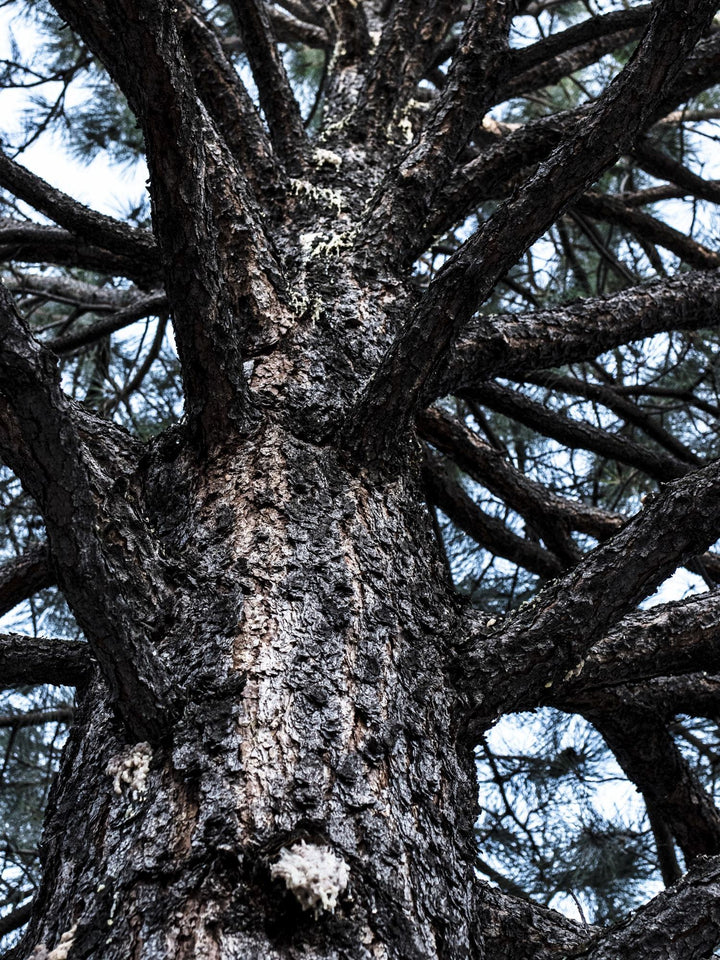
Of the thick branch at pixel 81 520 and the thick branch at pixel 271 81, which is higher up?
the thick branch at pixel 271 81

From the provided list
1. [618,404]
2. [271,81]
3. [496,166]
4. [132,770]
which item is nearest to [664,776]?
[618,404]

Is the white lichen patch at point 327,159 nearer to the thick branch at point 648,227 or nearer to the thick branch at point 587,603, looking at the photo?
the thick branch at point 648,227

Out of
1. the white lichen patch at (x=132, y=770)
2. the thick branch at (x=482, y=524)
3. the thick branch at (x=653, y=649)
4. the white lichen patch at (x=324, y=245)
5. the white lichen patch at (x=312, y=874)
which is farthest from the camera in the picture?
the thick branch at (x=482, y=524)

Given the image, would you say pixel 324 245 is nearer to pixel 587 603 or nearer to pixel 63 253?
pixel 63 253

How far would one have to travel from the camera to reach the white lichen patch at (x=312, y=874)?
0.91m

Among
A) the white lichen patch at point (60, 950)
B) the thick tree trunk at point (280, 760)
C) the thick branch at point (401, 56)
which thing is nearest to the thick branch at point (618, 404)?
the thick branch at point (401, 56)

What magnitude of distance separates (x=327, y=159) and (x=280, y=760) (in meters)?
1.71

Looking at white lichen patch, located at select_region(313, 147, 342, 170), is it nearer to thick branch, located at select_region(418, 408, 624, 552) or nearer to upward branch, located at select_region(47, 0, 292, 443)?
thick branch, located at select_region(418, 408, 624, 552)

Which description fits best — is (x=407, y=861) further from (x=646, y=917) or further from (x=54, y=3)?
(x=54, y=3)

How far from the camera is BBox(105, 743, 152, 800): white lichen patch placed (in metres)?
1.06

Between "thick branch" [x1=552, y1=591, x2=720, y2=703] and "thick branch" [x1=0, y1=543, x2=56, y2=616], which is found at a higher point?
"thick branch" [x1=0, y1=543, x2=56, y2=616]

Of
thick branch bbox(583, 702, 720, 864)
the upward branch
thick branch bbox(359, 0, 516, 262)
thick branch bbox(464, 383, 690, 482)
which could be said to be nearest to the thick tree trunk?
the upward branch

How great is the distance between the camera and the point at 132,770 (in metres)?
1.08

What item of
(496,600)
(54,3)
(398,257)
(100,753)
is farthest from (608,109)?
(496,600)
